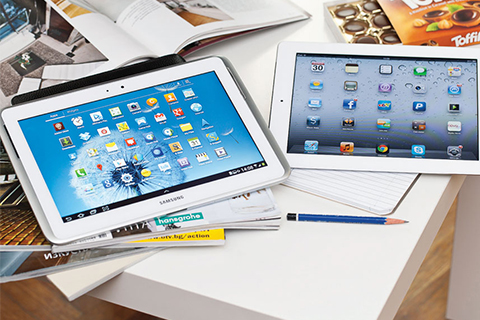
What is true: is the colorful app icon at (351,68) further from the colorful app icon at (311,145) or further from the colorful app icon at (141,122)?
the colorful app icon at (141,122)

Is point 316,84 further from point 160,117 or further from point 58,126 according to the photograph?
point 58,126

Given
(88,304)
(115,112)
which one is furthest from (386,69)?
(88,304)

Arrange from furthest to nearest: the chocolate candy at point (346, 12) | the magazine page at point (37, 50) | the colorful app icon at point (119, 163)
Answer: the chocolate candy at point (346, 12) < the magazine page at point (37, 50) < the colorful app icon at point (119, 163)

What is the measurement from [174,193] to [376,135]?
0.27 metres

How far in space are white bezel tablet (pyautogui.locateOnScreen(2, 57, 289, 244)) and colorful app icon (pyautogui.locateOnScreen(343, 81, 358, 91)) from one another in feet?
0.43

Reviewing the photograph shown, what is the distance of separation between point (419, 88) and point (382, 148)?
0.33ft

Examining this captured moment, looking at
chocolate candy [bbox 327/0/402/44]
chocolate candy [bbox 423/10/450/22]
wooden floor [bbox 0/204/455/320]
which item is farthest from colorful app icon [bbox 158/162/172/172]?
wooden floor [bbox 0/204/455/320]

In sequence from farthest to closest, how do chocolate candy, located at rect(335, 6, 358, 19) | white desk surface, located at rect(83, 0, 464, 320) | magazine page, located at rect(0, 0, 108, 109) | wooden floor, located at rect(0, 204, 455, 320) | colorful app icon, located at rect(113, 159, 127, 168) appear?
wooden floor, located at rect(0, 204, 455, 320) → chocolate candy, located at rect(335, 6, 358, 19) → magazine page, located at rect(0, 0, 108, 109) → colorful app icon, located at rect(113, 159, 127, 168) → white desk surface, located at rect(83, 0, 464, 320)

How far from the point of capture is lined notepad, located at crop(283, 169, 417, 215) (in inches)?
23.5

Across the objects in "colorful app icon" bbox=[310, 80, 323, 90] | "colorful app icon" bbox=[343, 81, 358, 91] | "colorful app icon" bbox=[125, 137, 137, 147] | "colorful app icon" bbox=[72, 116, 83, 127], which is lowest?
"colorful app icon" bbox=[343, 81, 358, 91]

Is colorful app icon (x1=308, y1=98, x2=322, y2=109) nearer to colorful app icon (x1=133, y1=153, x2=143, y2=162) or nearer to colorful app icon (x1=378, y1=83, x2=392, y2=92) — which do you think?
colorful app icon (x1=378, y1=83, x2=392, y2=92)

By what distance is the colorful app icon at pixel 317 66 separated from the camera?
0.68 m

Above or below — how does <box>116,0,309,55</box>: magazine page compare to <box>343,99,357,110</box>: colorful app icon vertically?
above

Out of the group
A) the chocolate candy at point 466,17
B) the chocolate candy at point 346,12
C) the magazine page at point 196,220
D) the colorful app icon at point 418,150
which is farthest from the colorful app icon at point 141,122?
the chocolate candy at point 466,17
